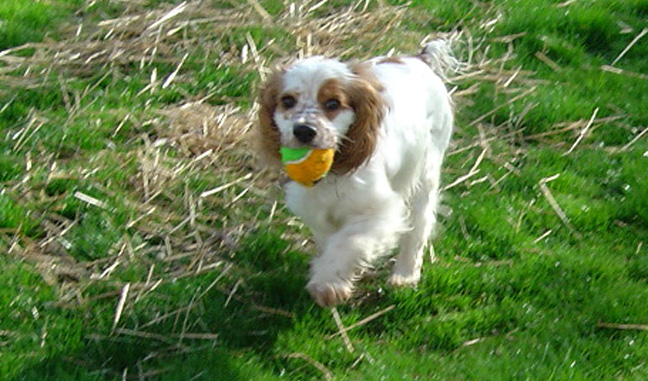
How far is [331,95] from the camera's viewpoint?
534 cm

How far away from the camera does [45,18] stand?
853 cm

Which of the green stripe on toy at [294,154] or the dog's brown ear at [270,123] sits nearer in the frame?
the green stripe on toy at [294,154]

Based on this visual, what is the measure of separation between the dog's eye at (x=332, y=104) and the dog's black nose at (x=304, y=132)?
22cm

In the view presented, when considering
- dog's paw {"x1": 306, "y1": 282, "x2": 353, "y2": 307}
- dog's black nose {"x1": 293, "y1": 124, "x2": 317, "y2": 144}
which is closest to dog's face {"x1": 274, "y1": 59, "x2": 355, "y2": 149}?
dog's black nose {"x1": 293, "y1": 124, "x2": 317, "y2": 144}

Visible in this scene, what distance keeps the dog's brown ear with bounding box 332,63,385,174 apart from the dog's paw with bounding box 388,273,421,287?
38.6 inches

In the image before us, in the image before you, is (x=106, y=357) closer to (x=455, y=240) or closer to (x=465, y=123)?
(x=455, y=240)

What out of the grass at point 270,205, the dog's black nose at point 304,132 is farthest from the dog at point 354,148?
the grass at point 270,205

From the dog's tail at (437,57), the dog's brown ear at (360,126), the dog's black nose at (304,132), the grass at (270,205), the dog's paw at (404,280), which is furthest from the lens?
the dog's tail at (437,57)

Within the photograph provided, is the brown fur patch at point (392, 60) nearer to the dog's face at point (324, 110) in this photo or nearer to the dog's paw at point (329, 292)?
the dog's face at point (324, 110)

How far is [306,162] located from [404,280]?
1231 mm

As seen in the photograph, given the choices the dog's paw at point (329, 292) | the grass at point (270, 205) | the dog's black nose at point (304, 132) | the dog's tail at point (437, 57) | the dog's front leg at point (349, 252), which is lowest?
the grass at point (270, 205)

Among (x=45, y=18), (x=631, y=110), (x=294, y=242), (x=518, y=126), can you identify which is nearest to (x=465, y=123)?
(x=518, y=126)

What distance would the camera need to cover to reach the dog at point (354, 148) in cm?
534

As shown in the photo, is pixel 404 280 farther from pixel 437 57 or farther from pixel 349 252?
pixel 437 57
